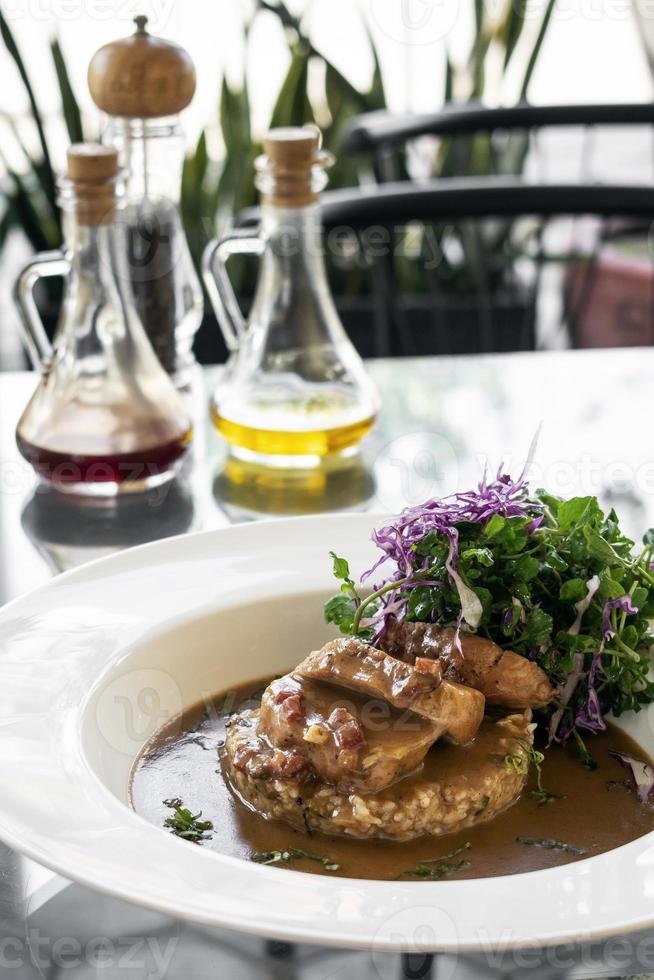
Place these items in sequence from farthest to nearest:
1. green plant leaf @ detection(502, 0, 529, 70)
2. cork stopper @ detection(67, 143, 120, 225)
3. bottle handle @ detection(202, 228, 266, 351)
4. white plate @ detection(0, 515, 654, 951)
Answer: green plant leaf @ detection(502, 0, 529, 70) → bottle handle @ detection(202, 228, 266, 351) → cork stopper @ detection(67, 143, 120, 225) → white plate @ detection(0, 515, 654, 951)

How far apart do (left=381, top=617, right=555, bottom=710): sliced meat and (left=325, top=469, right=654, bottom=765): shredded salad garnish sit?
→ 16mm

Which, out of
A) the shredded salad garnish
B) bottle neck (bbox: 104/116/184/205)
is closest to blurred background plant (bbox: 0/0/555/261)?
bottle neck (bbox: 104/116/184/205)

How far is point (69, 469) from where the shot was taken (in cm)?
149

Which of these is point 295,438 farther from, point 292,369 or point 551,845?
point 551,845

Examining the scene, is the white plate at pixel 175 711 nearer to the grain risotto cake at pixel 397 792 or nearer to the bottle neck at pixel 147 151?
the grain risotto cake at pixel 397 792

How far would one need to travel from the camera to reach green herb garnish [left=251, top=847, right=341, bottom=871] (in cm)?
90

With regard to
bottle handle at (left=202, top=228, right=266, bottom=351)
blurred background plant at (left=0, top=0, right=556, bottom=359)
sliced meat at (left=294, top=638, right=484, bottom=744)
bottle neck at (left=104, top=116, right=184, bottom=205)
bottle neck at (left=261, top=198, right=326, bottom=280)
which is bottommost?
blurred background plant at (left=0, top=0, right=556, bottom=359)

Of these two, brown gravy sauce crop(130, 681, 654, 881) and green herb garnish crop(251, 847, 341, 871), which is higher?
green herb garnish crop(251, 847, 341, 871)

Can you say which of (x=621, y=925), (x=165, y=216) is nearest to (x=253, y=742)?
(x=621, y=925)

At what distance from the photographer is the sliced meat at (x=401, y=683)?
0.96 meters

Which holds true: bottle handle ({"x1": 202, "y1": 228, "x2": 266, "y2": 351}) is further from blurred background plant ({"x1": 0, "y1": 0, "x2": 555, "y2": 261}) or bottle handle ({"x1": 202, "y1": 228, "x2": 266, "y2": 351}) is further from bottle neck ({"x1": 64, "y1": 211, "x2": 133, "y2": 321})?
blurred background plant ({"x1": 0, "y1": 0, "x2": 555, "y2": 261})

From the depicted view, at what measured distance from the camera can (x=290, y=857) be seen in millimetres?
911

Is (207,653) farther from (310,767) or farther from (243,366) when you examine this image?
(243,366)

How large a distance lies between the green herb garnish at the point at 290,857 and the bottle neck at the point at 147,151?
0.99 m
